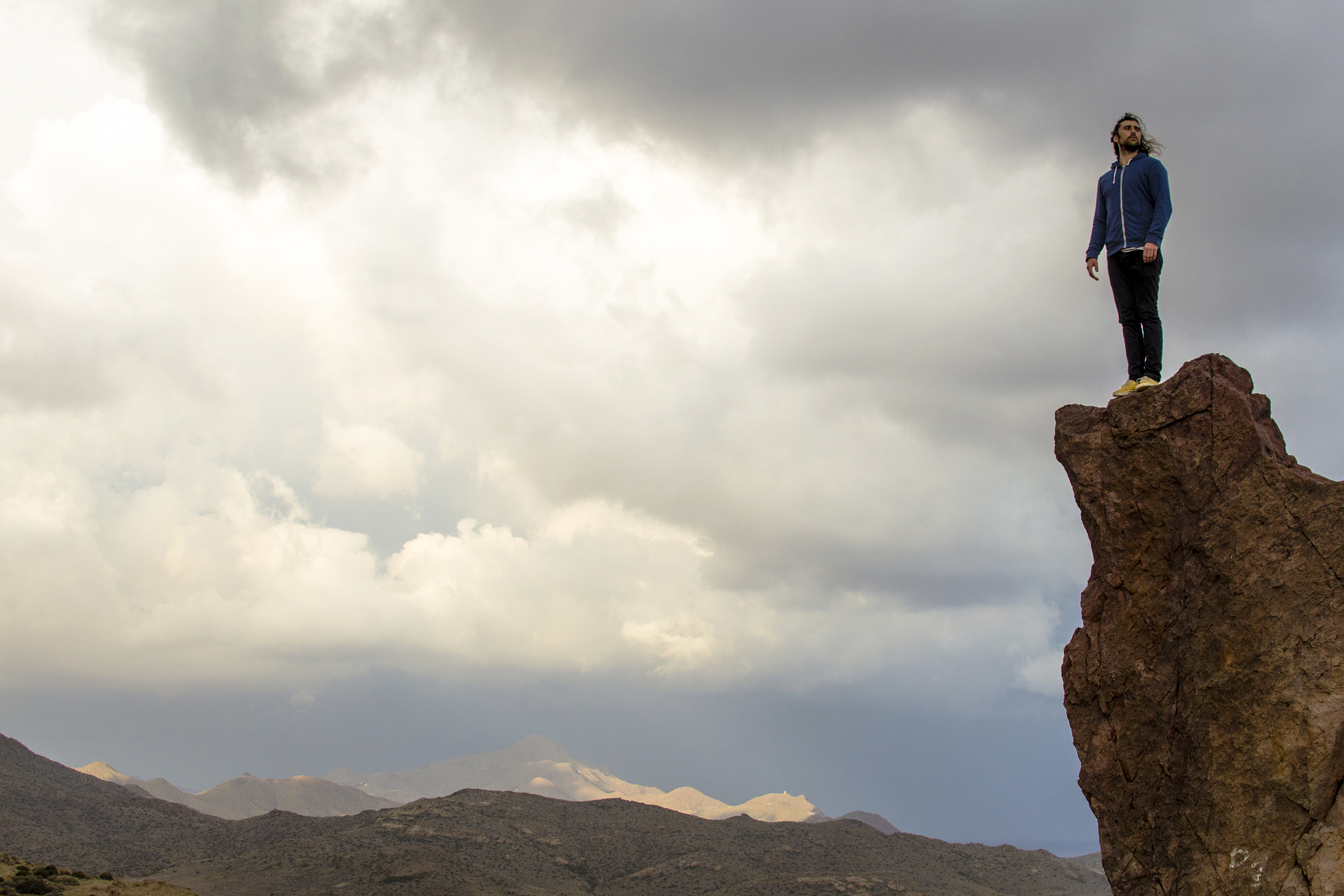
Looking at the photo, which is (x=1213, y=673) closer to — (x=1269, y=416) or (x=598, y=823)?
(x=1269, y=416)

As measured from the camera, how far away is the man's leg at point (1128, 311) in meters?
15.2

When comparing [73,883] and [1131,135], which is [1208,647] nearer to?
[1131,135]

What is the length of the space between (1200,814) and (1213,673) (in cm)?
179

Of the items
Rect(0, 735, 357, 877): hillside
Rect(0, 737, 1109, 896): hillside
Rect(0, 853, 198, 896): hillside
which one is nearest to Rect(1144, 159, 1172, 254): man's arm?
Rect(0, 853, 198, 896): hillside

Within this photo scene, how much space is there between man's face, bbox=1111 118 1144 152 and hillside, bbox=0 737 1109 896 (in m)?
83.5

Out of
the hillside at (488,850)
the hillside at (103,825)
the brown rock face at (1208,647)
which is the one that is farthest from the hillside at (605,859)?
the brown rock face at (1208,647)

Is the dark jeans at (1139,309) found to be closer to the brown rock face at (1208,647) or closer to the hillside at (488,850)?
the brown rock face at (1208,647)

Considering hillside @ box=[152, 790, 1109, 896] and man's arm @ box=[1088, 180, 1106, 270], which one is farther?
hillside @ box=[152, 790, 1109, 896]

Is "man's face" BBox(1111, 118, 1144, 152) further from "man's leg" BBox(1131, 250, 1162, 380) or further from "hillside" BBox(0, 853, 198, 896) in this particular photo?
"hillside" BBox(0, 853, 198, 896)

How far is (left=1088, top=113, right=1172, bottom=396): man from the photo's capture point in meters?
15.1

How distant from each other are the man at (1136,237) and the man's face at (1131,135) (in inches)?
0.4

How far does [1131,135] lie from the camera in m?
15.5

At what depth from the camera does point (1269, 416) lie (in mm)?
13883

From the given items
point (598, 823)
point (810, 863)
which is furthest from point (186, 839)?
point (810, 863)
